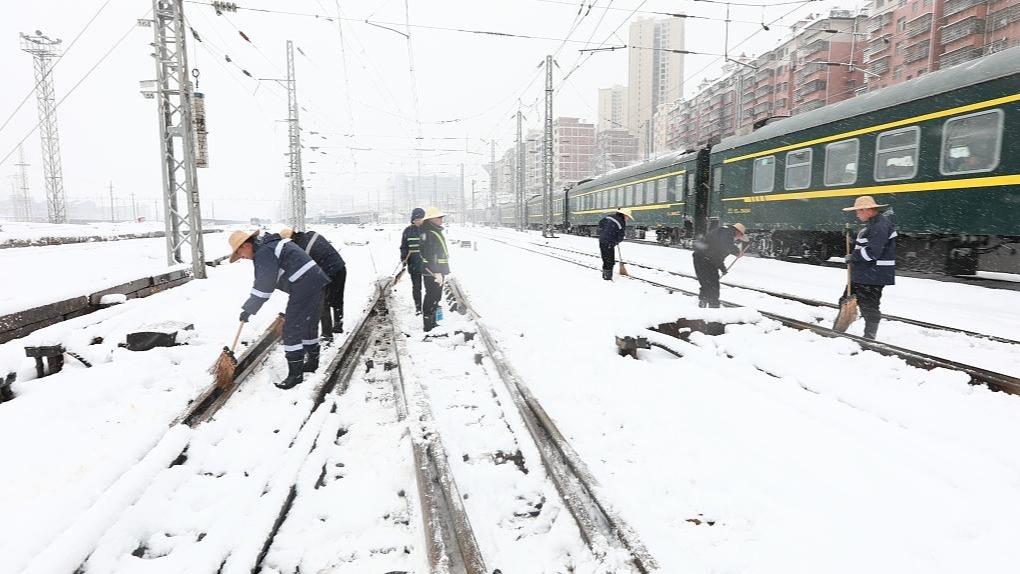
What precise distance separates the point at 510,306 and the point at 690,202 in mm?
11650

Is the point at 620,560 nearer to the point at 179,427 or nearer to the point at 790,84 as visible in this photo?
the point at 179,427

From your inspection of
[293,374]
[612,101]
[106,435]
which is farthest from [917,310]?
[612,101]

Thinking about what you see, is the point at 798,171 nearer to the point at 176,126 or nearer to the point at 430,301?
the point at 430,301

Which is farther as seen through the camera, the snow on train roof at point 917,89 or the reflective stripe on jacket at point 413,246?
the snow on train roof at point 917,89

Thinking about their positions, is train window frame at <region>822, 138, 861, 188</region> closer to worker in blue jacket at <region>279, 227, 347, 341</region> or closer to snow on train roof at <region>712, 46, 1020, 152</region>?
snow on train roof at <region>712, 46, 1020, 152</region>

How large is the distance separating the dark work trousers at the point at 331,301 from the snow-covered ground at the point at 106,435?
76cm

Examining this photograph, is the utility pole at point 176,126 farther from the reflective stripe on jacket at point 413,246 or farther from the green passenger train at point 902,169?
the green passenger train at point 902,169

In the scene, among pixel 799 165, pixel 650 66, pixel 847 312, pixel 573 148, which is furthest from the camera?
pixel 650 66

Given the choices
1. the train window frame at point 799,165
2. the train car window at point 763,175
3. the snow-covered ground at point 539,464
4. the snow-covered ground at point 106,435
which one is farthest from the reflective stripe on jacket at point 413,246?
the train car window at point 763,175

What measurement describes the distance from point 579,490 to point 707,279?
595 centimetres

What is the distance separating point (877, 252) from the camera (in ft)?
19.9

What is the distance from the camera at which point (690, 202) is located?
A: 18.3 meters

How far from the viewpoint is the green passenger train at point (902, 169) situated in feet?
28.2

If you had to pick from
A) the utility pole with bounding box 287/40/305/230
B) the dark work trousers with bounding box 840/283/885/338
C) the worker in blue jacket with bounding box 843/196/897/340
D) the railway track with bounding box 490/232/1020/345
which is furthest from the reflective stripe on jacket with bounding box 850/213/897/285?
the utility pole with bounding box 287/40/305/230
